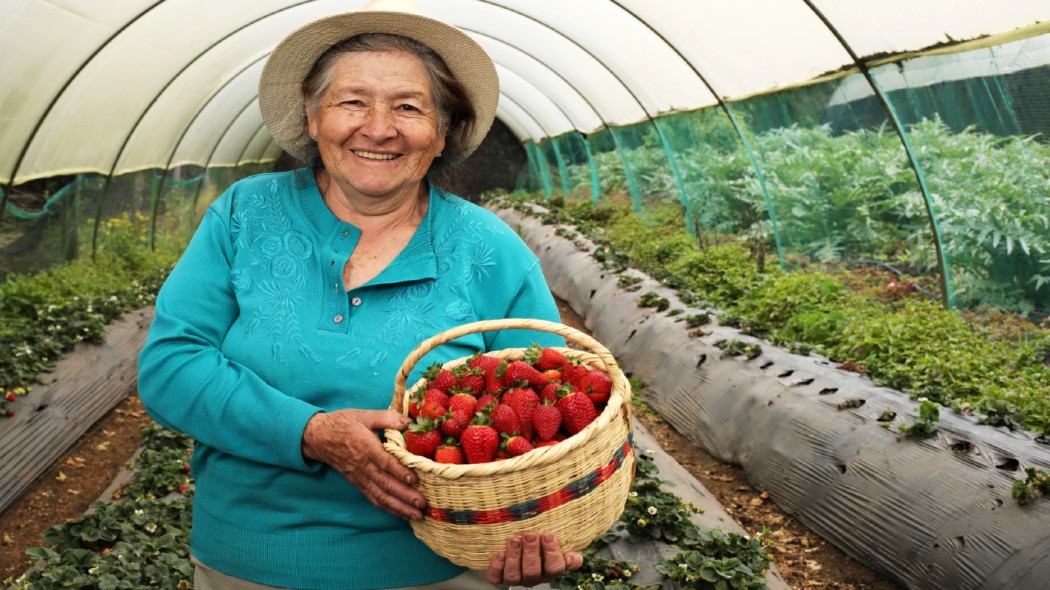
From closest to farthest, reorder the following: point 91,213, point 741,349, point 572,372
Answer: point 572,372, point 741,349, point 91,213

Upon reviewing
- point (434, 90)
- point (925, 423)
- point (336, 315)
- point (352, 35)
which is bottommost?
point (925, 423)

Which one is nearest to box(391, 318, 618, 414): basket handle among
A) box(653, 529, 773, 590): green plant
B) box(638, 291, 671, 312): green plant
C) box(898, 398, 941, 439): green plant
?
box(653, 529, 773, 590): green plant

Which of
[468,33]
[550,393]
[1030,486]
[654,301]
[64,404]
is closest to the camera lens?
[550,393]

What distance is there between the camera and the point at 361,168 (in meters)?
2.21

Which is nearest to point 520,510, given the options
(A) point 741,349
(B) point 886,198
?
(A) point 741,349

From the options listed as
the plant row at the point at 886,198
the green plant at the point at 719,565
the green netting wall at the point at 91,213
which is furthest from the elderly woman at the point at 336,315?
the green netting wall at the point at 91,213

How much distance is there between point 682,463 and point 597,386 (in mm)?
3724

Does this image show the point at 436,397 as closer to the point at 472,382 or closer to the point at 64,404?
the point at 472,382

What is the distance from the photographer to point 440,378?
2041 millimetres

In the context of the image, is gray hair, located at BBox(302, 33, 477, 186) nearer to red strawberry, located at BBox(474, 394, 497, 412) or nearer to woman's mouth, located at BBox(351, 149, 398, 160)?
woman's mouth, located at BBox(351, 149, 398, 160)

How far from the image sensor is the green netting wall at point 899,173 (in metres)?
5.66

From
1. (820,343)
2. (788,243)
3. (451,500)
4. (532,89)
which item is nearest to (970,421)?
(820,343)

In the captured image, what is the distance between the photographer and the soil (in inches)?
167

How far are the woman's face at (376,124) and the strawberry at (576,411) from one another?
0.69 metres
